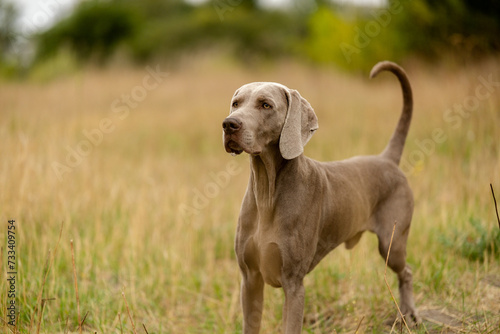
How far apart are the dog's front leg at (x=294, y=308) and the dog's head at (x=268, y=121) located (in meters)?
0.70

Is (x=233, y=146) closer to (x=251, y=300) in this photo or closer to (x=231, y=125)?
(x=231, y=125)

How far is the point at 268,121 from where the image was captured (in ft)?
8.29

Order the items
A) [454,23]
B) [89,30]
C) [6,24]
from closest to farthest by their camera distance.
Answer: [454,23] < [6,24] < [89,30]

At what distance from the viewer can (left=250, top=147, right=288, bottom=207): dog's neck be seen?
A: 263 centimetres

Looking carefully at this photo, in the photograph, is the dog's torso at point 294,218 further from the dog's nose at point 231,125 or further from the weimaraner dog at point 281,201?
the dog's nose at point 231,125

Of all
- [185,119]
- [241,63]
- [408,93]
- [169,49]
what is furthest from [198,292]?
[169,49]

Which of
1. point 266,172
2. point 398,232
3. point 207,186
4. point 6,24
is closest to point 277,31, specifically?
point 6,24

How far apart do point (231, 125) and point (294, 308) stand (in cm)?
104

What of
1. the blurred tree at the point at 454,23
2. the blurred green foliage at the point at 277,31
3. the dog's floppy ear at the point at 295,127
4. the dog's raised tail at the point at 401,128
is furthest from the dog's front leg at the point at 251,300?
the blurred green foliage at the point at 277,31

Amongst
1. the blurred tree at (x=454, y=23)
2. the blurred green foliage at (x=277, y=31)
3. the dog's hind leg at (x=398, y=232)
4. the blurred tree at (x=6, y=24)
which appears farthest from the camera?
the blurred tree at (x=6, y=24)

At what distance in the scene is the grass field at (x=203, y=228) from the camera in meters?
3.51

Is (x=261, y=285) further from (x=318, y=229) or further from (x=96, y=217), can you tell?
(x=96, y=217)

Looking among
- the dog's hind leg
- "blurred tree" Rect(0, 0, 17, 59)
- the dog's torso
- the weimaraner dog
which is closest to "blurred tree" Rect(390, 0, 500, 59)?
the dog's hind leg

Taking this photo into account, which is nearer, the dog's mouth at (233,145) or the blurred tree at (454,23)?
the dog's mouth at (233,145)
